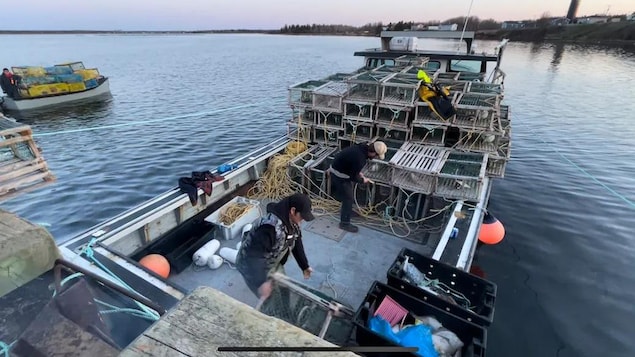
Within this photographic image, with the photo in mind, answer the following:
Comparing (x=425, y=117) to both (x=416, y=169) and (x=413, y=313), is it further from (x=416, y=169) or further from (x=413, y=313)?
(x=413, y=313)

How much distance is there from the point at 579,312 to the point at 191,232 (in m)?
6.64

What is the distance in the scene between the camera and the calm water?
5.30m

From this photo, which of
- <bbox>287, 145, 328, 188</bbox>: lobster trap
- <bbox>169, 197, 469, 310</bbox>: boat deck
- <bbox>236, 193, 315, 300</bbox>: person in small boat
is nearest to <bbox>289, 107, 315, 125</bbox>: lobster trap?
<bbox>287, 145, 328, 188</bbox>: lobster trap

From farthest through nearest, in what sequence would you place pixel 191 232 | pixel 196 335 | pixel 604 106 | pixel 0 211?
pixel 604 106
pixel 191 232
pixel 0 211
pixel 196 335

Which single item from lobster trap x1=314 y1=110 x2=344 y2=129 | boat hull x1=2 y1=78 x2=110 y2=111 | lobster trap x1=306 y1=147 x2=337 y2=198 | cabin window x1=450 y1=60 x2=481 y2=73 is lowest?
boat hull x1=2 y1=78 x2=110 y2=111

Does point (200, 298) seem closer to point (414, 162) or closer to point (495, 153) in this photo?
point (414, 162)

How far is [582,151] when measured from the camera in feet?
40.0

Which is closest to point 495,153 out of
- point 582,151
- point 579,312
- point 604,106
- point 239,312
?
point 579,312

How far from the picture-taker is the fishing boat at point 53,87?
18.3 meters

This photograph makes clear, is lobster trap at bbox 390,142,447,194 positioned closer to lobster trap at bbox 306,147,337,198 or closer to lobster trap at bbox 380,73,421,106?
lobster trap at bbox 380,73,421,106

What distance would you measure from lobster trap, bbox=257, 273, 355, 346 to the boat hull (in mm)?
22670

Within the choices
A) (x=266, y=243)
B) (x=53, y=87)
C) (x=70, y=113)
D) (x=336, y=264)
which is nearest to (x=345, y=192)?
(x=336, y=264)

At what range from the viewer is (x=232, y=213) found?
5.71 m

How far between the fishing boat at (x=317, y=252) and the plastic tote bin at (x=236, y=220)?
0.03 metres
